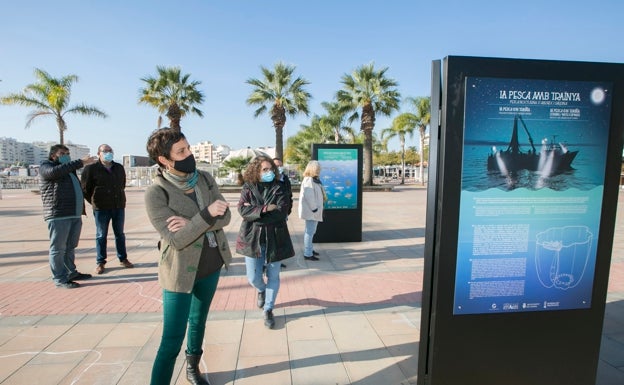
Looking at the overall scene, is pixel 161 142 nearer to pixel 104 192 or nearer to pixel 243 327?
pixel 243 327

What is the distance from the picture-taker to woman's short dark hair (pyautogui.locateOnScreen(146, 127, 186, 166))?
2.22 meters

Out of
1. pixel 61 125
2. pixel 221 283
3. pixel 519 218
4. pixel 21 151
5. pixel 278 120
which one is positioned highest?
pixel 21 151

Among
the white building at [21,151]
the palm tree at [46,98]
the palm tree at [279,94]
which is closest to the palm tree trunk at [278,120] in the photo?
the palm tree at [279,94]

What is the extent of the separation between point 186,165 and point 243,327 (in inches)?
79.8

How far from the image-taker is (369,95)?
87.0 ft

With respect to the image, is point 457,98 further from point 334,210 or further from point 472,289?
point 334,210

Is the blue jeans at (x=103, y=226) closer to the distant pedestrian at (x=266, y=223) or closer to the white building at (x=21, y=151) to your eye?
the distant pedestrian at (x=266, y=223)

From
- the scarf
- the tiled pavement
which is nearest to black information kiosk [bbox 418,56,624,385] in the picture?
the tiled pavement

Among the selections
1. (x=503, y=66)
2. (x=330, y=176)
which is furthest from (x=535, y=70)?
(x=330, y=176)

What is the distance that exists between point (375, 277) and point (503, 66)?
3838 millimetres

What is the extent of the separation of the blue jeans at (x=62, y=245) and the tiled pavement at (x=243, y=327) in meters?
0.26

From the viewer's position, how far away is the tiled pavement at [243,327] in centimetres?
279

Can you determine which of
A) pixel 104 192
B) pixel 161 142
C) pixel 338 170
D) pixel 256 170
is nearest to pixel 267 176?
pixel 256 170

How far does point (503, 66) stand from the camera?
6.60ft
